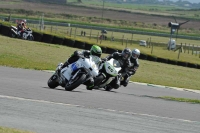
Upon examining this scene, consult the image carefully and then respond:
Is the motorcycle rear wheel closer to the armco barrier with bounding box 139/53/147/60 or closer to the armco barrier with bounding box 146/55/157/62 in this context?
the armco barrier with bounding box 139/53/147/60

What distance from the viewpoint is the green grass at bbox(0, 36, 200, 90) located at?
76.0 ft

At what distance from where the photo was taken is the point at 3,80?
15023 mm

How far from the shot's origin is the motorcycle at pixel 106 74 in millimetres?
16067

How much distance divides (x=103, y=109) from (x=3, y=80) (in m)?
4.20

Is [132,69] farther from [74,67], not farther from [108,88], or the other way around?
[74,67]

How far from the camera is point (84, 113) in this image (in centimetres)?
1060

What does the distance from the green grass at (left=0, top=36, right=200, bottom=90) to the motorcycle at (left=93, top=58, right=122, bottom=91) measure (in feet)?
17.8

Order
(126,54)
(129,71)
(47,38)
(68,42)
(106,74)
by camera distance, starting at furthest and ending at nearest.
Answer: (68,42)
(47,38)
(129,71)
(126,54)
(106,74)

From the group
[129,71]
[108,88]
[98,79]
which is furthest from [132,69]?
[98,79]

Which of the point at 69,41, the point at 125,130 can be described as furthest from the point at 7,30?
the point at 125,130

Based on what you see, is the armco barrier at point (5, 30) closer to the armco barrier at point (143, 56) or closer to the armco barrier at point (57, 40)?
the armco barrier at point (57, 40)

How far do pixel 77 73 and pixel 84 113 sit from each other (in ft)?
13.3

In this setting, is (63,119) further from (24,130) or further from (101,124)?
(24,130)

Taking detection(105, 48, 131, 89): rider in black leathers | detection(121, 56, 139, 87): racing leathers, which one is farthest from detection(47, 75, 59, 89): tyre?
detection(121, 56, 139, 87): racing leathers
